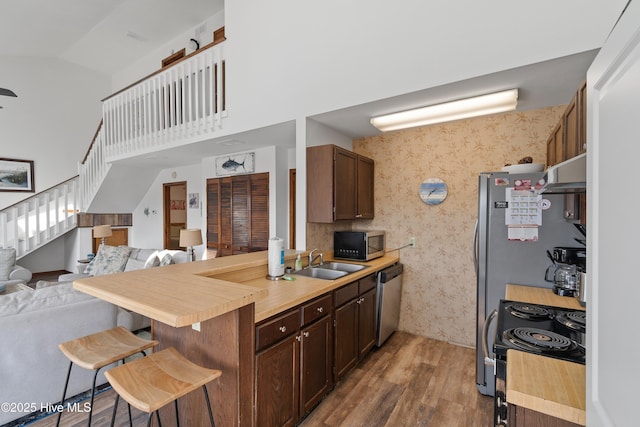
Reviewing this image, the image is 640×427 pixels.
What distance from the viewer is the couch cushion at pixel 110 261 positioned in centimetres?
396

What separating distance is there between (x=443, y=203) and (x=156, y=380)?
9.65 feet

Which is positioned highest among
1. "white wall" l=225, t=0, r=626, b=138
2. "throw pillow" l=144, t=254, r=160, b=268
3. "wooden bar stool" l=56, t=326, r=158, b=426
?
"white wall" l=225, t=0, r=626, b=138

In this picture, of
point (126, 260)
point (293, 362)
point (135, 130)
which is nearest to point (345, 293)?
point (293, 362)

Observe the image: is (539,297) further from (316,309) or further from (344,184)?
(344,184)

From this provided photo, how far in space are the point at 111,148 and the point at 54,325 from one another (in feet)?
14.2

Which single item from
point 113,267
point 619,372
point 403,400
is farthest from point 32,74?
point 619,372

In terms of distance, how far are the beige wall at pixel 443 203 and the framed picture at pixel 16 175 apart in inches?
263

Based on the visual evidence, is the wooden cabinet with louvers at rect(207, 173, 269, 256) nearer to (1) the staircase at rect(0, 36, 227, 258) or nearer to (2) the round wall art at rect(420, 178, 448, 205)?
(1) the staircase at rect(0, 36, 227, 258)

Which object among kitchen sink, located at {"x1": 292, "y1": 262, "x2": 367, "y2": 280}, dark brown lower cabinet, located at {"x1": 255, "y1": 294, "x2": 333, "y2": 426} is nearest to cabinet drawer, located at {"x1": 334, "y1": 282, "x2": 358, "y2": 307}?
dark brown lower cabinet, located at {"x1": 255, "y1": 294, "x2": 333, "y2": 426}

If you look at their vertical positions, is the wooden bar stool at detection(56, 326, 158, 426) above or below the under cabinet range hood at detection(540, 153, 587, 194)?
below

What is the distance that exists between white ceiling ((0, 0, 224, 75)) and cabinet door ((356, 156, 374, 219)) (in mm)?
3786

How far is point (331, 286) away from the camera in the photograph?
2191mm

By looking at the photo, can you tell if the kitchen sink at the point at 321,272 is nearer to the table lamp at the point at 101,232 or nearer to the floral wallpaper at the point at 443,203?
the floral wallpaper at the point at 443,203

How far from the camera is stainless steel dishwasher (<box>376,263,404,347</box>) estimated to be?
2969 mm
